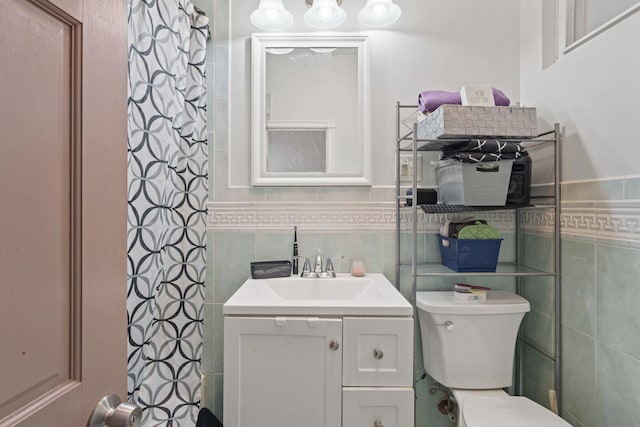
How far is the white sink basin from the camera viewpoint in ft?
3.73

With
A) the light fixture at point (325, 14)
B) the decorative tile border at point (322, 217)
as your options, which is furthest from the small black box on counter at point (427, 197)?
the light fixture at point (325, 14)

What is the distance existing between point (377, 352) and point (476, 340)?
0.45 metres

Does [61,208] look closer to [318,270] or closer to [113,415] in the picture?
[113,415]

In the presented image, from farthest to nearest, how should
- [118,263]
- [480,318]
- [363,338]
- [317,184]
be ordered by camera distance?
[317,184], [480,318], [363,338], [118,263]

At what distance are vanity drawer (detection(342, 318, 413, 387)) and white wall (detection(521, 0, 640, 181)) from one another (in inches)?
32.6

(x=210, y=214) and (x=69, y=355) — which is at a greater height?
(x=210, y=214)

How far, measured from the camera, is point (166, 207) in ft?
3.89

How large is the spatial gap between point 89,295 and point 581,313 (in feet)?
4.81

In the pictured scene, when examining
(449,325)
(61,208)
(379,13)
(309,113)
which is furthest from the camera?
(309,113)

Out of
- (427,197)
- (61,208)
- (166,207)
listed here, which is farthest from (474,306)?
(61,208)

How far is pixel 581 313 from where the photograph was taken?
1.21m

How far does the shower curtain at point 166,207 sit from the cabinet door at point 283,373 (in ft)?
0.98

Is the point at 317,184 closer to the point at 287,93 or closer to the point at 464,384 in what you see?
the point at 287,93

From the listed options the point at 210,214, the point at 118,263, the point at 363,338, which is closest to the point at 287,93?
the point at 210,214
